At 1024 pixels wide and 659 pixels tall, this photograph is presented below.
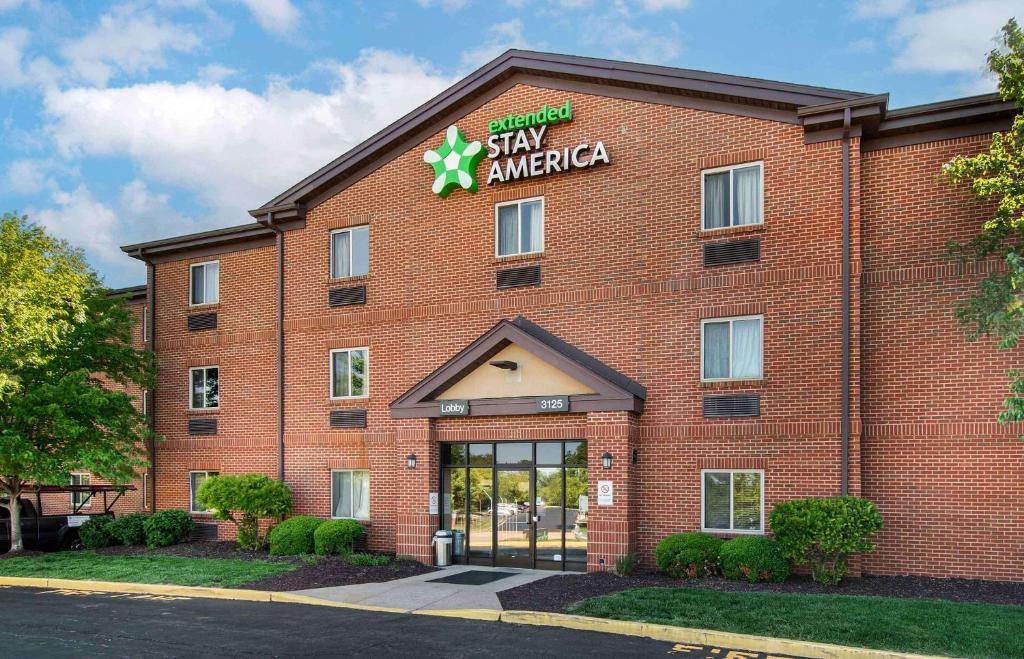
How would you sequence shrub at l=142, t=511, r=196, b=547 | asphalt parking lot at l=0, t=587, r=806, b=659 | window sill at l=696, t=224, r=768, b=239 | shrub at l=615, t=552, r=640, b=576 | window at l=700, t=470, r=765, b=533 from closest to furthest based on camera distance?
asphalt parking lot at l=0, t=587, r=806, b=659 → shrub at l=615, t=552, r=640, b=576 → window at l=700, t=470, r=765, b=533 → window sill at l=696, t=224, r=768, b=239 → shrub at l=142, t=511, r=196, b=547

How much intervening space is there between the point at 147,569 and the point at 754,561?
491 inches

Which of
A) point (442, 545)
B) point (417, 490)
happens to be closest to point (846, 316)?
point (442, 545)

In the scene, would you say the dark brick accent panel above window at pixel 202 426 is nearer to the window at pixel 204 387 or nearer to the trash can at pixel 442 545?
the window at pixel 204 387

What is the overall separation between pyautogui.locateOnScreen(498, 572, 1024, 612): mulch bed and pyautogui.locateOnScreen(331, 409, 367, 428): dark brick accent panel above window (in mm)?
7115

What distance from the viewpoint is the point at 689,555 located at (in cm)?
1586

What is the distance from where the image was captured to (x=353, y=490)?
2131cm

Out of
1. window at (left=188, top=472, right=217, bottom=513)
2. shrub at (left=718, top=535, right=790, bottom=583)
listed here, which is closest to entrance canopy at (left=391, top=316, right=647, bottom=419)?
shrub at (left=718, top=535, right=790, bottom=583)

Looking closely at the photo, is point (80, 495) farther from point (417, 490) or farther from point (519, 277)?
point (519, 277)

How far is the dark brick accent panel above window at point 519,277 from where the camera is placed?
62.6 feet

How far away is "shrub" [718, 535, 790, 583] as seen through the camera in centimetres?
1517

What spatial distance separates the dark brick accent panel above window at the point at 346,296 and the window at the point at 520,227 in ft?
12.8

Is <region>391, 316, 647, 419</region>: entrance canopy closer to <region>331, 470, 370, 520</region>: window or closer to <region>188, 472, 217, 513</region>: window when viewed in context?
<region>331, 470, 370, 520</region>: window

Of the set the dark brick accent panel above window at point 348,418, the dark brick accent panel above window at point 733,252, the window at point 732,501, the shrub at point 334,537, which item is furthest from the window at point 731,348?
the shrub at point 334,537

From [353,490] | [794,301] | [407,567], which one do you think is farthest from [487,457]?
[794,301]
